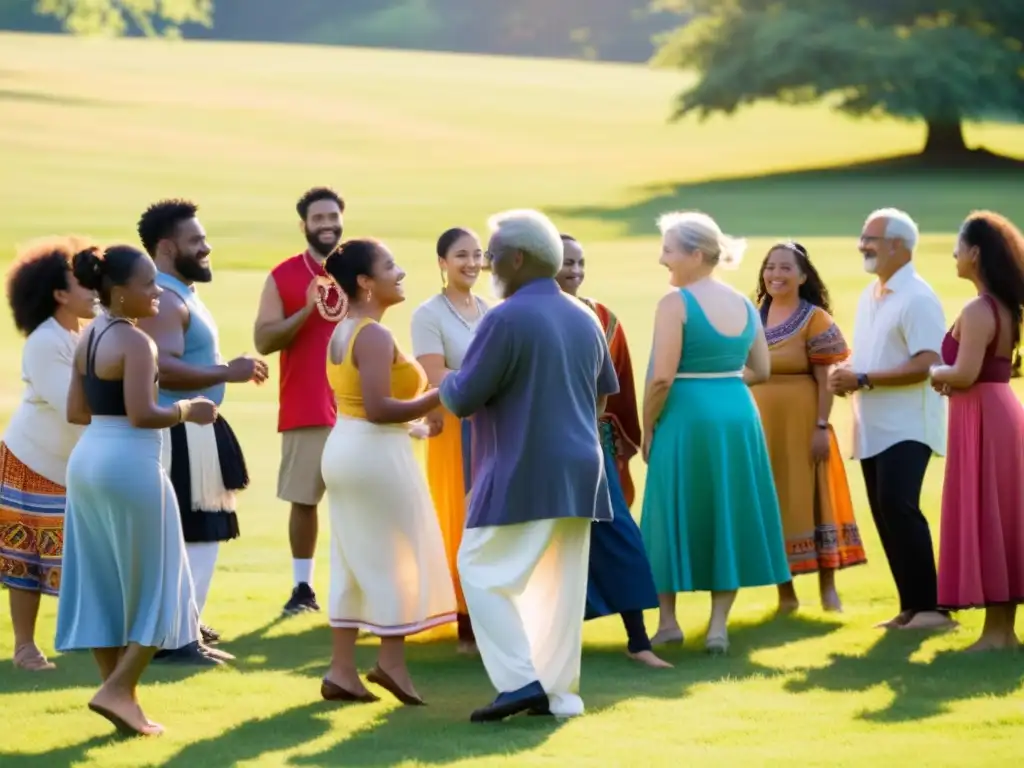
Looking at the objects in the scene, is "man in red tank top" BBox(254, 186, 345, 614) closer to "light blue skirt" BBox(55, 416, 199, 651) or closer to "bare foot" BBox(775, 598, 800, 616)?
"bare foot" BBox(775, 598, 800, 616)

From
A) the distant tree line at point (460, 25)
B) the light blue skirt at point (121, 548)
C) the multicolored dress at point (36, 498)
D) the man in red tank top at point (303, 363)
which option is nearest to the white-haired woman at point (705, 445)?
the man in red tank top at point (303, 363)

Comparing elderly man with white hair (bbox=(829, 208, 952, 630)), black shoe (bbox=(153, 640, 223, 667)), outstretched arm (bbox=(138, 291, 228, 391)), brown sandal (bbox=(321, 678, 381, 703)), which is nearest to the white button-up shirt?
elderly man with white hair (bbox=(829, 208, 952, 630))

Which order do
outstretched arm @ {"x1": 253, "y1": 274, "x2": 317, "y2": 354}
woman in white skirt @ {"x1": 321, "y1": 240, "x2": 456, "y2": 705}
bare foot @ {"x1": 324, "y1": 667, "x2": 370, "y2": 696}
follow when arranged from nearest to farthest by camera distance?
woman in white skirt @ {"x1": 321, "y1": 240, "x2": 456, "y2": 705} → bare foot @ {"x1": 324, "y1": 667, "x2": 370, "y2": 696} → outstretched arm @ {"x1": 253, "y1": 274, "x2": 317, "y2": 354}

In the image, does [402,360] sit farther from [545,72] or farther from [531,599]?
[545,72]

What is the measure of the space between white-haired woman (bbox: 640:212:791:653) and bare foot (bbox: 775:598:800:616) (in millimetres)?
686

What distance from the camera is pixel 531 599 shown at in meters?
7.23

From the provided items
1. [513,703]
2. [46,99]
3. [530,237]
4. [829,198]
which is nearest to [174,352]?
[530,237]

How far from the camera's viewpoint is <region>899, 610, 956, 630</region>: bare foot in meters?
8.84

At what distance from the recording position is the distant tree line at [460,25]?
269 ft

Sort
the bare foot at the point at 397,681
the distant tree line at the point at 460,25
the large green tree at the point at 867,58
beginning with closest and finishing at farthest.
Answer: the bare foot at the point at 397,681, the large green tree at the point at 867,58, the distant tree line at the point at 460,25

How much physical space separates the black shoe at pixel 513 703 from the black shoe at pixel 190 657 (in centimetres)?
171

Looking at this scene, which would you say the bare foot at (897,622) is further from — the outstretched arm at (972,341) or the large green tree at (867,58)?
the large green tree at (867,58)

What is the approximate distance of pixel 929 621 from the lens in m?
→ 8.88

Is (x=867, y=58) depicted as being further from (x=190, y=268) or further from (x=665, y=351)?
(x=190, y=268)
